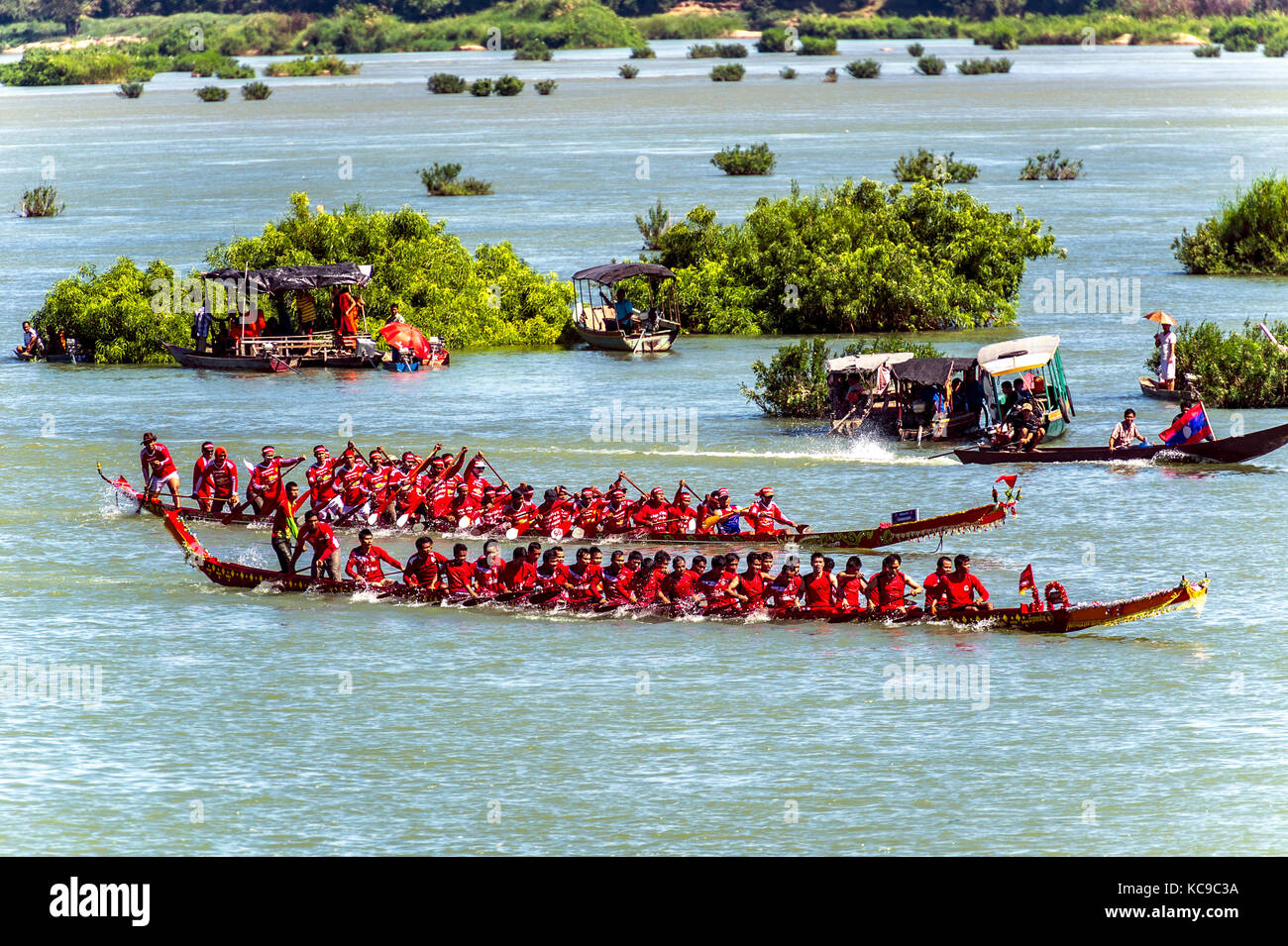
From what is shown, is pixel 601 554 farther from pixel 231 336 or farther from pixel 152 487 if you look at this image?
pixel 231 336

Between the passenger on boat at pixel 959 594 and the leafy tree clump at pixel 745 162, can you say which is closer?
the passenger on boat at pixel 959 594

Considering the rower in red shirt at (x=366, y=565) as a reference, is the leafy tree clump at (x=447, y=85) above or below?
above

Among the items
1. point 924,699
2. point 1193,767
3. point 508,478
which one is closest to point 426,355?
point 508,478

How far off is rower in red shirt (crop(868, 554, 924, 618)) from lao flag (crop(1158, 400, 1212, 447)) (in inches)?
540

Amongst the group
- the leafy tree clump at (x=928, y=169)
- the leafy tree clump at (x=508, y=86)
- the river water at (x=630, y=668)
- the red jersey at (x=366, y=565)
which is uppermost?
the leafy tree clump at (x=508, y=86)

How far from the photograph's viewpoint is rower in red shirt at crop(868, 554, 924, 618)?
95.1 feet

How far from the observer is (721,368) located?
55.8 meters

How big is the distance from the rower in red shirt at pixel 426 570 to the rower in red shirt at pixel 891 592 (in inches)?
312

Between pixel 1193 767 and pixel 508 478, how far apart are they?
836 inches

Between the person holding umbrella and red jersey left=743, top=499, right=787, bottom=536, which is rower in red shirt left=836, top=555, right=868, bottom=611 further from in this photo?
the person holding umbrella

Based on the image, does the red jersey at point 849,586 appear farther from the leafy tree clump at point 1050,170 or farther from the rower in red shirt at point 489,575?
the leafy tree clump at point 1050,170

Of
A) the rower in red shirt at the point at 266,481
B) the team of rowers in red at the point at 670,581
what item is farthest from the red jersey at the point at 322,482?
the team of rowers in red at the point at 670,581

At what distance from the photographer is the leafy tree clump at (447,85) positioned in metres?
192
